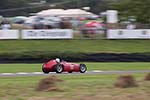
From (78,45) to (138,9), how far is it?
53.1 ft

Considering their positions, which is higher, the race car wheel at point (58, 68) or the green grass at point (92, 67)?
the race car wheel at point (58, 68)

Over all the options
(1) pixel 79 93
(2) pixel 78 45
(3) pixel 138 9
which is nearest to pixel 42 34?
(2) pixel 78 45

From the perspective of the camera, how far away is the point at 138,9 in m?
55.8

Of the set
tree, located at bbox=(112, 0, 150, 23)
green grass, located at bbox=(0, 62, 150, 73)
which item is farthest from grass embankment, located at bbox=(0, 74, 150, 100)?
tree, located at bbox=(112, 0, 150, 23)

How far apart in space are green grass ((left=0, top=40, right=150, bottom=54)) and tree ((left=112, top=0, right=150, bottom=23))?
10.9 m

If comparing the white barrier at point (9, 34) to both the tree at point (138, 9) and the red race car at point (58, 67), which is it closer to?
the tree at point (138, 9)

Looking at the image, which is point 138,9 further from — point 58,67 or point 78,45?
point 58,67

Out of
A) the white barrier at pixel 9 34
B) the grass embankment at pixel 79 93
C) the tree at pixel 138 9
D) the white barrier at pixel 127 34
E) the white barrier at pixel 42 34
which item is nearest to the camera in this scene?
the grass embankment at pixel 79 93

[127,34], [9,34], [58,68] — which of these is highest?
[9,34]

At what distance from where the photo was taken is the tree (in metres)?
54.4

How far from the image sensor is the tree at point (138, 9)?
54.4 metres

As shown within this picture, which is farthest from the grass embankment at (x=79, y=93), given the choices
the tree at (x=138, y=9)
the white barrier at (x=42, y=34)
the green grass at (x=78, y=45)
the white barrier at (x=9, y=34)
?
the tree at (x=138, y=9)

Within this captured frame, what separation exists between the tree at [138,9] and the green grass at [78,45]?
430 inches

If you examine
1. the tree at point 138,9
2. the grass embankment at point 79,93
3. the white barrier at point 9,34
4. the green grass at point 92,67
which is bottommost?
the green grass at point 92,67
